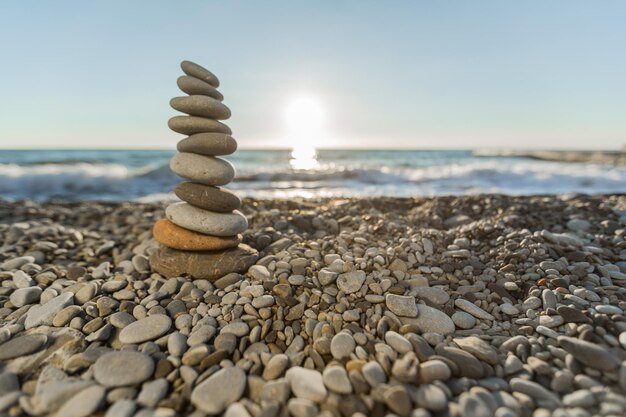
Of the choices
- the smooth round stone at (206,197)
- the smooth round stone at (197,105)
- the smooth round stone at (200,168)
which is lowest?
the smooth round stone at (206,197)

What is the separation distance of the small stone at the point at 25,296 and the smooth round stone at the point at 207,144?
187cm

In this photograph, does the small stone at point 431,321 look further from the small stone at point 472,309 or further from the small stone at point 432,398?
the small stone at point 432,398

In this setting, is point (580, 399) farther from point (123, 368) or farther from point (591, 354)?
point (123, 368)

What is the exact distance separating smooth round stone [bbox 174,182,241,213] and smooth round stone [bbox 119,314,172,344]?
127 centimetres

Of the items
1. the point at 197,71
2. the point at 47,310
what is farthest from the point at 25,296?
the point at 197,71

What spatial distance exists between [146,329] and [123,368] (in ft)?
1.37

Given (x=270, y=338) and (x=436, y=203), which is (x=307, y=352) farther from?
(x=436, y=203)

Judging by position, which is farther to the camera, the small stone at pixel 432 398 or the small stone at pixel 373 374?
the small stone at pixel 373 374

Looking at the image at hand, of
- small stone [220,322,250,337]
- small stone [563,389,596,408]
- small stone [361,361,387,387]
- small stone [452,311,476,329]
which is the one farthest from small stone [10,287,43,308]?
small stone [563,389,596,408]

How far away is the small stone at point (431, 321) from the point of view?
241 cm

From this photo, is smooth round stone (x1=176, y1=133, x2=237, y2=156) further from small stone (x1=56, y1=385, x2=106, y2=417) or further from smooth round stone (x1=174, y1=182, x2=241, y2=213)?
small stone (x1=56, y1=385, x2=106, y2=417)

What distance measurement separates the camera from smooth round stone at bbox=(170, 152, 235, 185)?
133 inches

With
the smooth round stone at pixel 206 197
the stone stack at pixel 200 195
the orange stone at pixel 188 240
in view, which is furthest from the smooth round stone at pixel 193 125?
the orange stone at pixel 188 240

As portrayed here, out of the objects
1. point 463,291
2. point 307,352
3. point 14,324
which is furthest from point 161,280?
point 463,291
